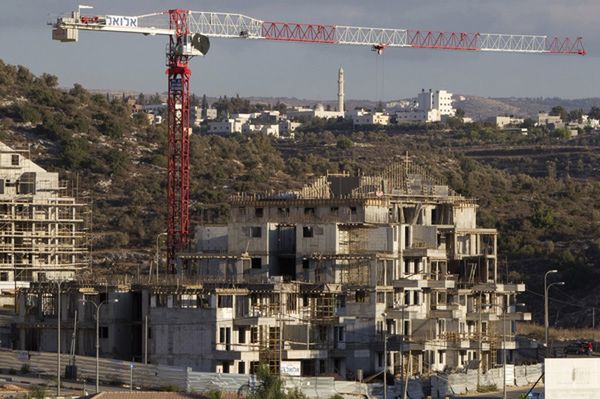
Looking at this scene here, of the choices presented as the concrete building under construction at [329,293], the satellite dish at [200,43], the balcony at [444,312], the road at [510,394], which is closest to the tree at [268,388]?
the concrete building under construction at [329,293]

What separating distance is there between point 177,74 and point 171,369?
38.0 metres

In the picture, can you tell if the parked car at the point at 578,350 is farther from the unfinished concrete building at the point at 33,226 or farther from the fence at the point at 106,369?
the unfinished concrete building at the point at 33,226

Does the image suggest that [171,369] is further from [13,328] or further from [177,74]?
[177,74]

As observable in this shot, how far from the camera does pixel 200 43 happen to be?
436 feet

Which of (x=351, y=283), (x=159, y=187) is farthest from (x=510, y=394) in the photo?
(x=159, y=187)

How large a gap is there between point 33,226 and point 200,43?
15.3 metres

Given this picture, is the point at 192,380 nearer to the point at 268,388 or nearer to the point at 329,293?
the point at 268,388

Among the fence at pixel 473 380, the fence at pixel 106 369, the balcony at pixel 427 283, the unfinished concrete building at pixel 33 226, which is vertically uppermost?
the unfinished concrete building at pixel 33 226

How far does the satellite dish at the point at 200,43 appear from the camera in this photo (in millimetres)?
132625

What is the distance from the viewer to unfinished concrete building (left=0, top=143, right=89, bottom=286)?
132m

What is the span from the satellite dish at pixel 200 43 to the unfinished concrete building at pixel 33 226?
12149 mm

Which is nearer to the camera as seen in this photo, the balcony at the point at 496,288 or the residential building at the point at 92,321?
the residential building at the point at 92,321

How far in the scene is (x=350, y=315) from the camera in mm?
108375

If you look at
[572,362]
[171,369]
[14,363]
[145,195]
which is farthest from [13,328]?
[145,195]
